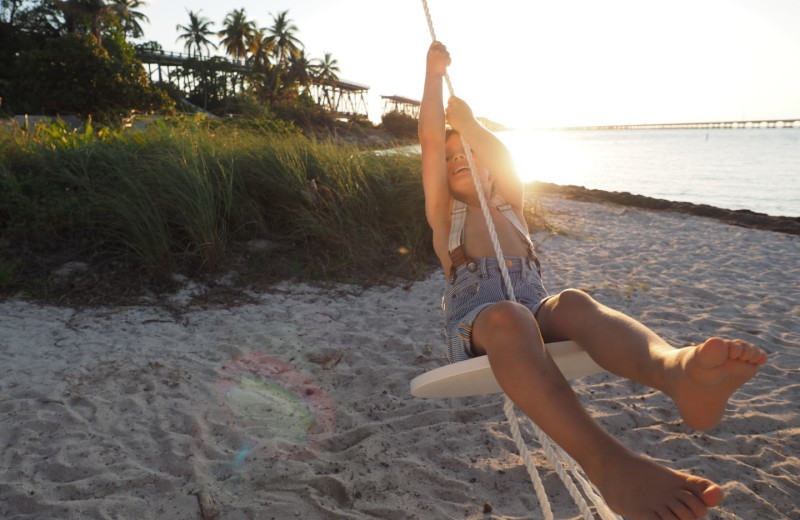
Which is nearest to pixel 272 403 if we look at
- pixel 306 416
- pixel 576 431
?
pixel 306 416

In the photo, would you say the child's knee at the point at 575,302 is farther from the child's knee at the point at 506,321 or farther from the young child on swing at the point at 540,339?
Answer: the child's knee at the point at 506,321

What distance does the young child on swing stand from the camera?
1.26m

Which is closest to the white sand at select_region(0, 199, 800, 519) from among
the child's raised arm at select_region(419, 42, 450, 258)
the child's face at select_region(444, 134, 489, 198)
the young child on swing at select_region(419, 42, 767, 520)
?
the young child on swing at select_region(419, 42, 767, 520)

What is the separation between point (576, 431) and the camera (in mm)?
1356

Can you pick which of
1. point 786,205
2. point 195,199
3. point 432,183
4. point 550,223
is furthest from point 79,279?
point 786,205

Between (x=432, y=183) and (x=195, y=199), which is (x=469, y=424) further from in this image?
(x=195, y=199)

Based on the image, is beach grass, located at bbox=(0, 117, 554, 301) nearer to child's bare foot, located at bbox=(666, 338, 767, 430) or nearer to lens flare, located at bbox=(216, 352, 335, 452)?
lens flare, located at bbox=(216, 352, 335, 452)

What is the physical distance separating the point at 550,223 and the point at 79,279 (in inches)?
211

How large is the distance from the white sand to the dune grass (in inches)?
21.9

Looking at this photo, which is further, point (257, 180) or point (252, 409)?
point (257, 180)

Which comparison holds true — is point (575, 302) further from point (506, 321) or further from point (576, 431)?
point (576, 431)

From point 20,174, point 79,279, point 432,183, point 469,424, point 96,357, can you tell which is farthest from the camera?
point 20,174

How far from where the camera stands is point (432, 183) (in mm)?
2285

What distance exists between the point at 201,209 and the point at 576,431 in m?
3.90
